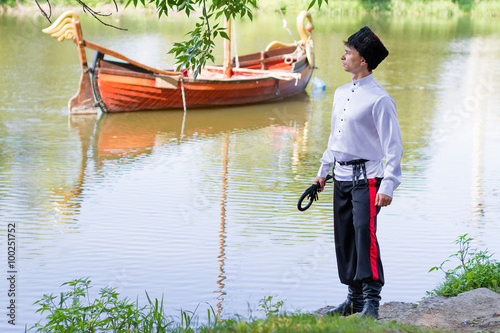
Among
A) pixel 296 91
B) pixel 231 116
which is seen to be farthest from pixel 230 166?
pixel 296 91

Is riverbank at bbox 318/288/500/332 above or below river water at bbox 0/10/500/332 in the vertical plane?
above

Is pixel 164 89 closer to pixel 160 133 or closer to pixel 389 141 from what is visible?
pixel 160 133

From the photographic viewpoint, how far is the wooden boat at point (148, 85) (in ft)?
42.1

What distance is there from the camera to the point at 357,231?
3857 millimetres

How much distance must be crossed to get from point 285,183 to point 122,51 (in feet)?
49.8

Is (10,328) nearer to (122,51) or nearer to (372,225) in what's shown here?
(372,225)

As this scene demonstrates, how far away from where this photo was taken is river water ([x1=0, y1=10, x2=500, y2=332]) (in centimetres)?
563

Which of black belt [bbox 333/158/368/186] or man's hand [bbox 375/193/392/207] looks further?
black belt [bbox 333/158/368/186]

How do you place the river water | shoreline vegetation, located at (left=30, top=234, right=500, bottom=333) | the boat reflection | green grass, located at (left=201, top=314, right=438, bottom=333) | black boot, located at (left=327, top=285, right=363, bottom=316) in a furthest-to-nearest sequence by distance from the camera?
the boat reflection < the river water < black boot, located at (left=327, top=285, right=363, bottom=316) < shoreline vegetation, located at (left=30, top=234, right=500, bottom=333) < green grass, located at (left=201, top=314, right=438, bottom=333)

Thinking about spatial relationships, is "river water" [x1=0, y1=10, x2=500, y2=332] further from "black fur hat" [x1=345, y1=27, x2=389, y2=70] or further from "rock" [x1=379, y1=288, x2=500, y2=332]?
"black fur hat" [x1=345, y1=27, x2=389, y2=70]

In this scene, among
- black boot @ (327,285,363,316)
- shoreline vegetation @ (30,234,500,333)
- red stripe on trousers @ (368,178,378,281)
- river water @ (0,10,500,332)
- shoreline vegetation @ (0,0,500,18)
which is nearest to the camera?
shoreline vegetation @ (30,234,500,333)

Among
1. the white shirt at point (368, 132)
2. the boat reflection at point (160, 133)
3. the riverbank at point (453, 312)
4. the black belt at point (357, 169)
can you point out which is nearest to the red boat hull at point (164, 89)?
the boat reflection at point (160, 133)

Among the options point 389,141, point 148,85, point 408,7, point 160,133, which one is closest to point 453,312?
point 389,141

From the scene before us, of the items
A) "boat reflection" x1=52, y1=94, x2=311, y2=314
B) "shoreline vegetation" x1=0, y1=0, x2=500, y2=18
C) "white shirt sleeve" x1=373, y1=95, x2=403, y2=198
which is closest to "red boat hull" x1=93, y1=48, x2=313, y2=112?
"boat reflection" x1=52, y1=94, x2=311, y2=314
